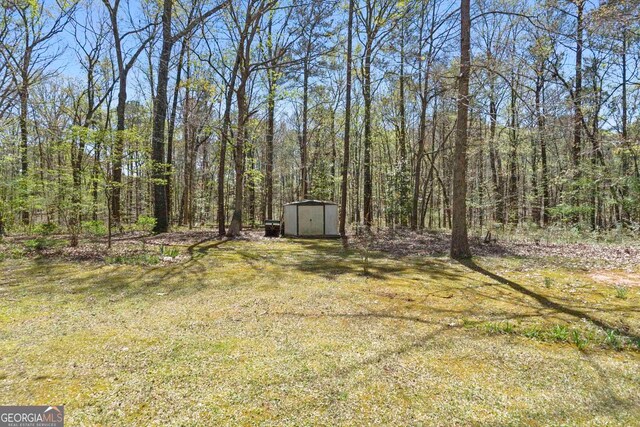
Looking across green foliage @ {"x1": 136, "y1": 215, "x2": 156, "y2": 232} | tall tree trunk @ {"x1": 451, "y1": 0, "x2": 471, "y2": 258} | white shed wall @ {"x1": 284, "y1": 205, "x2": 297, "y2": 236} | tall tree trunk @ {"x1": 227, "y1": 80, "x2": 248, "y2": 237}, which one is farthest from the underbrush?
white shed wall @ {"x1": 284, "y1": 205, "x2": 297, "y2": 236}

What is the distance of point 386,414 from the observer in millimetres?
1888

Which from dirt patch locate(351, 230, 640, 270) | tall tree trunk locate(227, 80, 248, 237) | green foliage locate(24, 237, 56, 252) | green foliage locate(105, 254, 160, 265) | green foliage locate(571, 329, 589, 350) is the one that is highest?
tall tree trunk locate(227, 80, 248, 237)

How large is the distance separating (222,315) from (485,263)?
563 centimetres

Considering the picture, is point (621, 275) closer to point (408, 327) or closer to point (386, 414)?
point (408, 327)

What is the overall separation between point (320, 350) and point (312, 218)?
1018 cm

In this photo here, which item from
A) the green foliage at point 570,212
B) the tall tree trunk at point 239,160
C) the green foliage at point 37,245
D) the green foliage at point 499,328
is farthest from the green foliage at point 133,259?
the green foliage at point 570,212

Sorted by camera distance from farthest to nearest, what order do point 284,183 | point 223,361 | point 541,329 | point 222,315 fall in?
point 284,183
point 222,315
point 541,329
point 223,361

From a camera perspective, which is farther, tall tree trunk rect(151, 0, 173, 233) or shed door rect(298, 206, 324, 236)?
shed door rect(298, 206, 324, 236)

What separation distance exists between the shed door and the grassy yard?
761 cm

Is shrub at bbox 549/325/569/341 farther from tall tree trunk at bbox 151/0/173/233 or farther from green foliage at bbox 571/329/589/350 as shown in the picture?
tall tree trunk at bbox 151/0/173/233

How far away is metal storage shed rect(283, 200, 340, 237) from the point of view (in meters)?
12.8

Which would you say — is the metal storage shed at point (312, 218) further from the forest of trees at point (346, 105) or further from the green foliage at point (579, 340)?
the green foliage at point (579, 340)

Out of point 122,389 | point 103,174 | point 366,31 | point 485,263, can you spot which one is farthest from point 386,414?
point 366,31

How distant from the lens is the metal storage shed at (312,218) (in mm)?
12797
